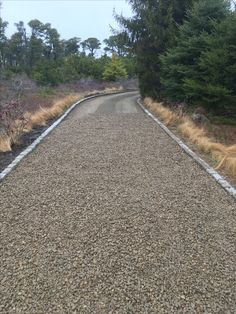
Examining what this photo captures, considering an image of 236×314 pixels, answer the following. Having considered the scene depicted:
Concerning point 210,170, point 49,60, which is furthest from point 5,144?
point 49,60

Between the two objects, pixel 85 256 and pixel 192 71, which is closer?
pixel 85 256

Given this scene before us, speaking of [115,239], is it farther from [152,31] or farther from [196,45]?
[152,31]

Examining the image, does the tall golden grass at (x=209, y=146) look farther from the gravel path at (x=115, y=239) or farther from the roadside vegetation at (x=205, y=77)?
the gravel path at (x=115, y=239)

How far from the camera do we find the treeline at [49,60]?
1289 inches

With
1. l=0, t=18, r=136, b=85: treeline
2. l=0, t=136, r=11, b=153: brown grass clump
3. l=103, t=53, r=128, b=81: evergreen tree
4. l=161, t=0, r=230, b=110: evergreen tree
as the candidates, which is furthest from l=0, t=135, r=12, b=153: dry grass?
l=103, t=53, r=128, b=81: evergreen tree

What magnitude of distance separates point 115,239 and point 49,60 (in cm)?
3618

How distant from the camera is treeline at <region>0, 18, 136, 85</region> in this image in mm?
32753

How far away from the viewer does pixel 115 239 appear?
3.20 metres

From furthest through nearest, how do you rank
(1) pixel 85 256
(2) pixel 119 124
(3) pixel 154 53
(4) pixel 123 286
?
(3) pixel 154 53 < (2) pixel 119 124 < (1) pixel 85 256 < (4) pixel 123 286

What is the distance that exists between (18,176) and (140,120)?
6612mm

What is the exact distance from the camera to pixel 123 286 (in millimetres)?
2521

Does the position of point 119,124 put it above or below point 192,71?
below

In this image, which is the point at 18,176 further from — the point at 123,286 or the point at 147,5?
the point at 147,5

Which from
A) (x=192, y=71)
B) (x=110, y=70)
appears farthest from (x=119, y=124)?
(x=110, y=70)
